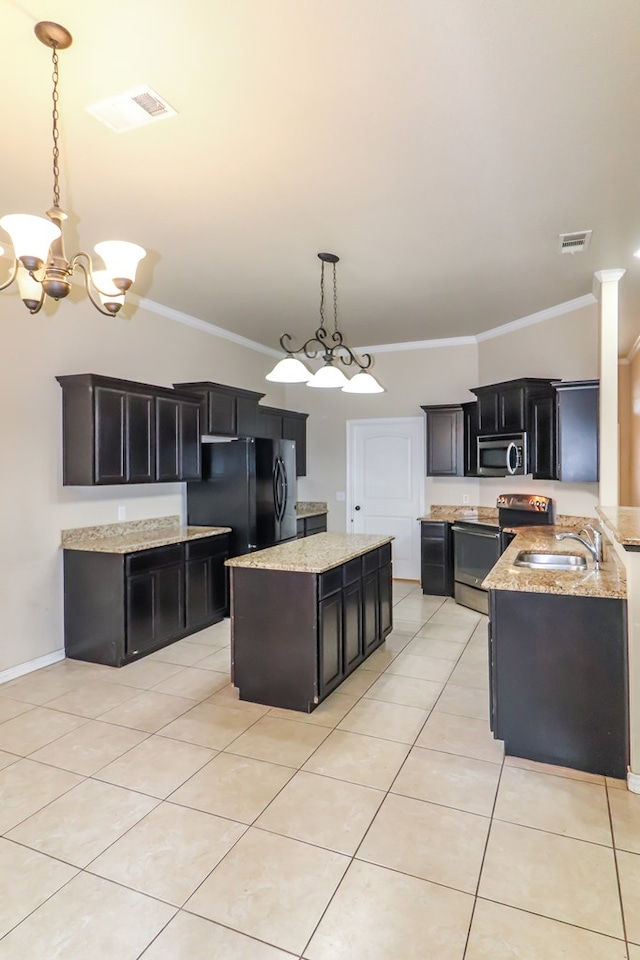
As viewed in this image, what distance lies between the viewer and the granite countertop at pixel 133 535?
13.6ft

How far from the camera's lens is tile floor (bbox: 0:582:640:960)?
1.73 m

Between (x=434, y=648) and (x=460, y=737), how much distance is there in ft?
4.71

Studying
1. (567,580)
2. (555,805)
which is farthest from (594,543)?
(555,805)

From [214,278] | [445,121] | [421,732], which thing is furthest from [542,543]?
[214,278]

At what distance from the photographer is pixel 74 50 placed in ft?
6.66

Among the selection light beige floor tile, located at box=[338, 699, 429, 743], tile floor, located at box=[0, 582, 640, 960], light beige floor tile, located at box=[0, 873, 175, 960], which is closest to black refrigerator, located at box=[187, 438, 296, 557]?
tile floor, located at box=[0, 582, 640, 960]

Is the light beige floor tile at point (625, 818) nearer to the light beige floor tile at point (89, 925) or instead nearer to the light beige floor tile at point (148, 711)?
the light beige floor tile at point (89, 925)

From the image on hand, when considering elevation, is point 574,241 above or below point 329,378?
above

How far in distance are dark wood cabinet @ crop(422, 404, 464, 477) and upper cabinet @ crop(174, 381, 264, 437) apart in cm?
212

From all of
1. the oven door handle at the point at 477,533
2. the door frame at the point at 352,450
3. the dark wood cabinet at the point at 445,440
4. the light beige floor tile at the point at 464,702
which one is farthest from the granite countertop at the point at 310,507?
the light beige floor tile at the point at 464,702

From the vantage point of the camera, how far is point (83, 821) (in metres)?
2.28

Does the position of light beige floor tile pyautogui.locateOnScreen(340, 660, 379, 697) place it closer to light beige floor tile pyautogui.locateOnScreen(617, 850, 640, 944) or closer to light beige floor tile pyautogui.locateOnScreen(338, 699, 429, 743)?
light beige floor tile pyautogui.locateOnScreen(338, 699, 429, 743)

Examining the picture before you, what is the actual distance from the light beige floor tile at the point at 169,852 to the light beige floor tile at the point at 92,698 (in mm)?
1200

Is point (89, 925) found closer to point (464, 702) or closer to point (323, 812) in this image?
point (323, 812)
